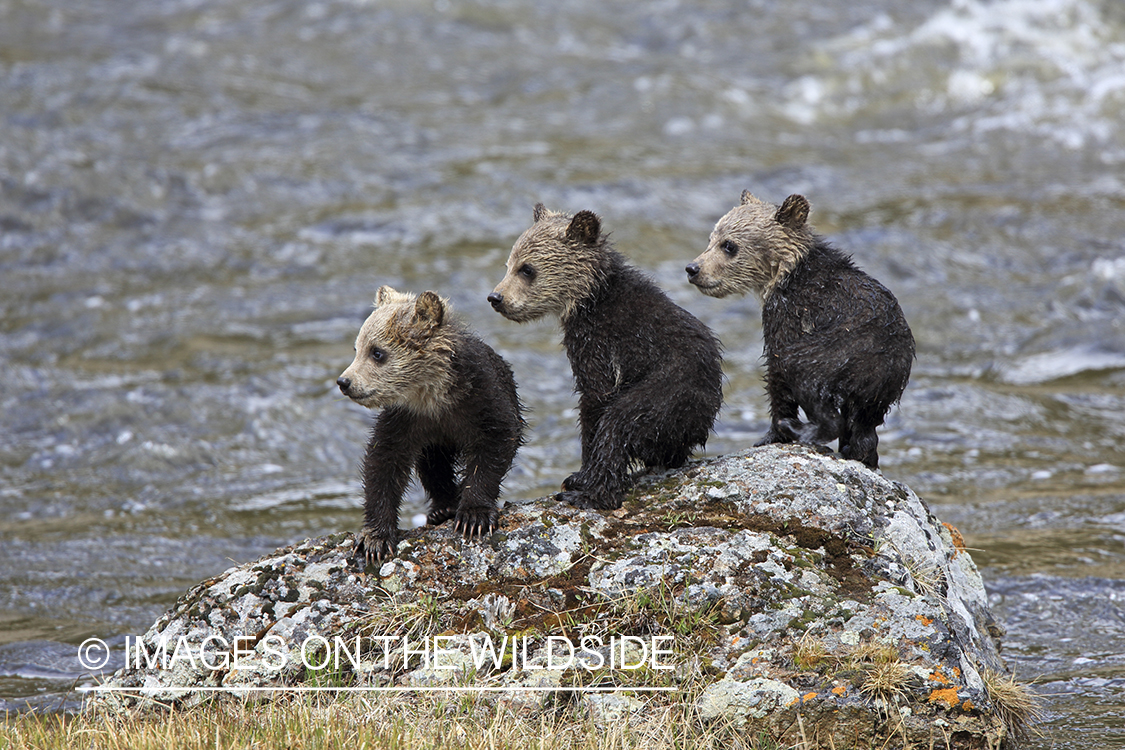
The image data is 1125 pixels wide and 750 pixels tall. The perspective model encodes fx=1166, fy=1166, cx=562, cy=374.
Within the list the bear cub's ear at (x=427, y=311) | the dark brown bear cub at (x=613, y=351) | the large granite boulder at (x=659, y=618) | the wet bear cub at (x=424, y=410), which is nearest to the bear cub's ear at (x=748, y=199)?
the dark brown bear cub at (x=613, y=351)

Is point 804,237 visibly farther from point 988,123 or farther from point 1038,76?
point 1038,76

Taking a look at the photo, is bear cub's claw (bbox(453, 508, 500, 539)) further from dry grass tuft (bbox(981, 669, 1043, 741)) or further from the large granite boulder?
dry grass tuft (bbox(981, 669, 1043, 741))

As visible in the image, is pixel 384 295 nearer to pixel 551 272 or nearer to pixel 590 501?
pixel 551 272

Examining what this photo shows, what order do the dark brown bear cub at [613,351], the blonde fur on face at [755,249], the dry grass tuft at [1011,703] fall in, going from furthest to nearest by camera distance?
1. the blonde fur on face at [755,249]
2. the dark brown bear cub at [613,351]
3. the dry grass tuft at [1011,703]

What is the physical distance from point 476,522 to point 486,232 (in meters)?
12.9

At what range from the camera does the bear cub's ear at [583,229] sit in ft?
23.5

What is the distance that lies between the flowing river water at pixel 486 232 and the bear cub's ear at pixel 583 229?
193cm

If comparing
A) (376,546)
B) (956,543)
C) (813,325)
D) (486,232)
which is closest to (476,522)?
(376,546)

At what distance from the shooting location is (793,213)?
753 centimetres

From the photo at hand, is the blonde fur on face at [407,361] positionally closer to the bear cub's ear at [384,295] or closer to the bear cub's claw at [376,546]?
the bear cub's ear at [384,295]

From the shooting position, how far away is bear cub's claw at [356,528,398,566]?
641 centimetres

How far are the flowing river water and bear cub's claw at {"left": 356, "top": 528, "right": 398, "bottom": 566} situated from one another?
282 centimetres

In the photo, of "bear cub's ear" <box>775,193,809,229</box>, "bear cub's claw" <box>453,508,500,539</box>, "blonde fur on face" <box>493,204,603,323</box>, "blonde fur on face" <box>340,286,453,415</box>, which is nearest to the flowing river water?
"blonde fur on face" <box>493,204,603,323</box>

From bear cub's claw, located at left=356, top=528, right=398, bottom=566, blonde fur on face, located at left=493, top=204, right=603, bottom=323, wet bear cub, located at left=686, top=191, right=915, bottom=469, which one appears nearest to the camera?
bear cub's claw, located at left=356, top=528, right=398, bottom=566
